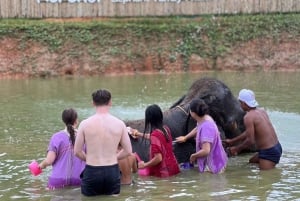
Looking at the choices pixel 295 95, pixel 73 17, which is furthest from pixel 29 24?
pixel 295 95

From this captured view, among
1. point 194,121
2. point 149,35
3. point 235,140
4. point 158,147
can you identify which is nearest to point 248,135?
point 235,140

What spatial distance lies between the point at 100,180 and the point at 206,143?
1943 mm

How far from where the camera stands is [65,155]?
8.99 meters

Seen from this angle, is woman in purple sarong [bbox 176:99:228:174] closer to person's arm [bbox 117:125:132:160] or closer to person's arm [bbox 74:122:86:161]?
person's arm [bbox 117:125:132:160]

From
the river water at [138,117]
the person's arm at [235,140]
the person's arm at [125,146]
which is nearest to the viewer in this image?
the person's arm at [125,146]

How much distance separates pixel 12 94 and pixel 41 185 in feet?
36.5

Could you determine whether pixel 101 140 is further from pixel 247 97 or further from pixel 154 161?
pixel 247 97

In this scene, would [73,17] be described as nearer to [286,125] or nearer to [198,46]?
[198,46]

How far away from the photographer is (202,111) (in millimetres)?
9773

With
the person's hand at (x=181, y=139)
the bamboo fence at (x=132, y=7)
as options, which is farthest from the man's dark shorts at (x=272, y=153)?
the bamboo fence at (x=132, y=7)

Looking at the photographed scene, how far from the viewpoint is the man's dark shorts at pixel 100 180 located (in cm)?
831

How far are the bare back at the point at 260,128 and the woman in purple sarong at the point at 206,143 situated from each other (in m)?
0.54

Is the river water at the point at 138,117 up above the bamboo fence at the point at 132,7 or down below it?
below

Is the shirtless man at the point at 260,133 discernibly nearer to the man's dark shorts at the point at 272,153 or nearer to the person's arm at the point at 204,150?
the man's dark shorts at the point at 272,153
